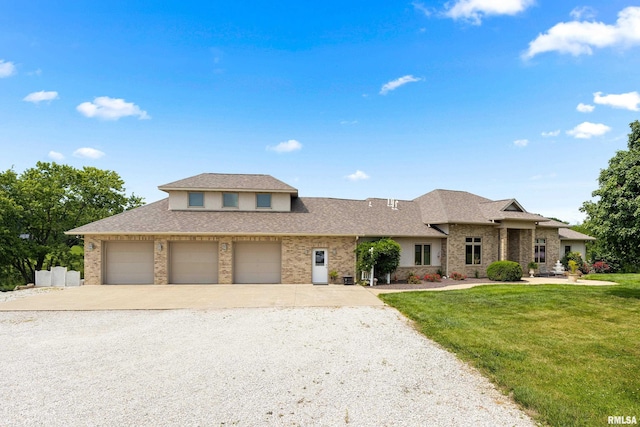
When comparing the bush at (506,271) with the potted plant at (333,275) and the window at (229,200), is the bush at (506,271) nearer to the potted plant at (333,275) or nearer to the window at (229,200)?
the potted plant at (333,275)

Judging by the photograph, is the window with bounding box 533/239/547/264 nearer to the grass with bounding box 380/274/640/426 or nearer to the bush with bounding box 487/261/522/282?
the bush with bounding box 487/261/522/282

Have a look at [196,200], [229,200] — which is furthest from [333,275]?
[196,200]

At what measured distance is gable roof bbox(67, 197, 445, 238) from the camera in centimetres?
1809

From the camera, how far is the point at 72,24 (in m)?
14.2

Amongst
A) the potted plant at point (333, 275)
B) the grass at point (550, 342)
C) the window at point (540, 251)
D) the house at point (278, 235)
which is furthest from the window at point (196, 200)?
the window at point (540, 251)

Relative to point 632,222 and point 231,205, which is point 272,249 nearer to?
point 231,205

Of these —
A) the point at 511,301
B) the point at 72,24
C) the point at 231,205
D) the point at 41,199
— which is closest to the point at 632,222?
the point at 511,301

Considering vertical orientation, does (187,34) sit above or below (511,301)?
above

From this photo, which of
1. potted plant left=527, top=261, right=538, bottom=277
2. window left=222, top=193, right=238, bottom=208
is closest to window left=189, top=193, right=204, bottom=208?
window left=222, top=193, right=238, bottom=208

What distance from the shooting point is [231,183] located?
21047 mm

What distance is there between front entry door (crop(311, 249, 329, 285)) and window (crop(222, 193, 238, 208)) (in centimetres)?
618

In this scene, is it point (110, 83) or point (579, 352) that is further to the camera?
point (110, 83)

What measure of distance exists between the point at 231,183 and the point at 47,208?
680 inches

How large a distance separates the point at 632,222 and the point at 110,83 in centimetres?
2522
